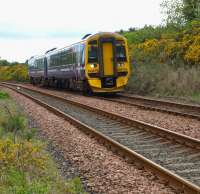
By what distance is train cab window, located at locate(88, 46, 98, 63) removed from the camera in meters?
24.7

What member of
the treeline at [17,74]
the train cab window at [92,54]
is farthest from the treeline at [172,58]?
the treeline at [17,74]

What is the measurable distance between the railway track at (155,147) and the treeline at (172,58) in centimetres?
825

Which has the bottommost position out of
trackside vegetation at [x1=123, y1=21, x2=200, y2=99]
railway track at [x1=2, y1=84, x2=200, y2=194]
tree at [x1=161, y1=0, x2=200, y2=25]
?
railway track at [x1=2, y1=84, x2=200, y2=194]

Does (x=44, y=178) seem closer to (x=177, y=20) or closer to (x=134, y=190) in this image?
(x=134, y=190)

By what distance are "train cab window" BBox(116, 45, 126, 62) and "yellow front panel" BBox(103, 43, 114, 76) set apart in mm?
345

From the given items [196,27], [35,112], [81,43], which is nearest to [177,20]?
[196,27]

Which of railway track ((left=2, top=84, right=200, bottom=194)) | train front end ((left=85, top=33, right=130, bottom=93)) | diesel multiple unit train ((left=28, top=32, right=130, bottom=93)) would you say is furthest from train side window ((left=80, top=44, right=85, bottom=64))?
railway track ((left=2, top=84, right=200, bottom=194))

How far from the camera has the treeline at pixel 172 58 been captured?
78.1 feet

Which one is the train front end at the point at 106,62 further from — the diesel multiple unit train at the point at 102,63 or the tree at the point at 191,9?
the tree at the point at 191,9

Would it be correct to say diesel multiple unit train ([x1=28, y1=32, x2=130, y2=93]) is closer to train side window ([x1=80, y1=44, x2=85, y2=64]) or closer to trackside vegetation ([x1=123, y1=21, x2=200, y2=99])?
train side window ([x1=80, y1=44, x2=85, y2=64])

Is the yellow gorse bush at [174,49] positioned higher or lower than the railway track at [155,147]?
→ higher

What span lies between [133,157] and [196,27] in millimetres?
22548

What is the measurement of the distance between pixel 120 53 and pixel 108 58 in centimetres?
70

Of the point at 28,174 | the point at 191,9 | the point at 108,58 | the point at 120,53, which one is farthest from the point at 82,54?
the point at 28,174
